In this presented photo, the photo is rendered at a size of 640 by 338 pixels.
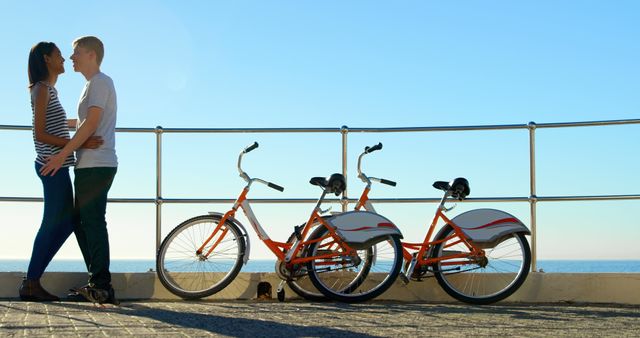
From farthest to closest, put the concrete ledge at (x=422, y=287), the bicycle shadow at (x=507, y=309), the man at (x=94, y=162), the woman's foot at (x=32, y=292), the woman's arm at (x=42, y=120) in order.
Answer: the concrete ledge at (x=422, y=287), the woman's foot at (x=32, y=292), the woman's arm at (x=42, y=120), the man at (x=94, y=162), the bicycle shadow at (x=507, y=309)

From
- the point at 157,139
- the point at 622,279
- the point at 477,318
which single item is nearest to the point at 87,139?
the point at 157,139

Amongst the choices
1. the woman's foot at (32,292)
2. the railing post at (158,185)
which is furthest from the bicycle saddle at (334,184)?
the woman's foot at (32,292)

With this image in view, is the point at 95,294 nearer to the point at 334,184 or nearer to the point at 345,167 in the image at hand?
the point at 334,184

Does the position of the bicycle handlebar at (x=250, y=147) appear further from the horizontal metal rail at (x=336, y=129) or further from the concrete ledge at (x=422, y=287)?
the concrete ledge at (x=422, y=287)

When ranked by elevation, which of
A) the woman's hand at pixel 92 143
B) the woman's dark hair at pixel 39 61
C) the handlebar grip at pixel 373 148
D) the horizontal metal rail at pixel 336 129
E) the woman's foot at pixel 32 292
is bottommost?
the woman's foot at pixel 32 292

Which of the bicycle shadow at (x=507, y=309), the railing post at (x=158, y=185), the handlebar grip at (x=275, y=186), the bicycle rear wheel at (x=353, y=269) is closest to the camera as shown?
the bicycle shadow at (x=507, y=309)

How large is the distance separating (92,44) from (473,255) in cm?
281

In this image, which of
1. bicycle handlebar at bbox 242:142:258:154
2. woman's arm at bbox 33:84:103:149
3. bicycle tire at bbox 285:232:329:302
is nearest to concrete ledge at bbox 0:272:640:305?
bicycle tire at bbox 285:232:329:302

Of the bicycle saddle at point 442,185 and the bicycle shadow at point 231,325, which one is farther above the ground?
the bicycle saddle at point 442,185

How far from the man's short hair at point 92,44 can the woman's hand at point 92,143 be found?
47 centimetres

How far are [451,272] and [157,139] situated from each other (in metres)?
2.30

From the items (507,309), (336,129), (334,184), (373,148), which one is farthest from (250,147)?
(507,309)

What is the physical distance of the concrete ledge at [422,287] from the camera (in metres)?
6.77

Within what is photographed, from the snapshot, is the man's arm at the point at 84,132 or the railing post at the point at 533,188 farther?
the railing post at the point at 533,188
